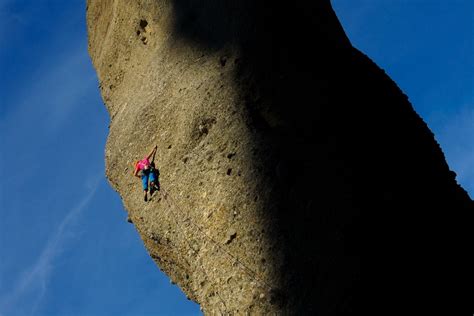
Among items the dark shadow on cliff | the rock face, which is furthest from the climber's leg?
the dark shadow on cliff

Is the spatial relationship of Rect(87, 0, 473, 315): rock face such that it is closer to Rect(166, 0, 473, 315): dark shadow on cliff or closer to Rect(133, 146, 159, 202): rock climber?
Rect(166, 0, 473, 315): dark shadow on cliff

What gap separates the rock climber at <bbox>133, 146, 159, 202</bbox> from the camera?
9242mm

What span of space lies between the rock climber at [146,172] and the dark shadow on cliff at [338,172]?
1946 mm

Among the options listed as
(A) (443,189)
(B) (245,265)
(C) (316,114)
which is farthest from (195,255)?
(A) (443,189)

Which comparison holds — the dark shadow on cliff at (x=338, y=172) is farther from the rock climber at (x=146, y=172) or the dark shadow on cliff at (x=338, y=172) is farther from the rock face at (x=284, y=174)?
the rock climber at (x=146, y=172)

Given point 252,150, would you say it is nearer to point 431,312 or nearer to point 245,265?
point 245,265

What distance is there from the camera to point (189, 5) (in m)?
10.1

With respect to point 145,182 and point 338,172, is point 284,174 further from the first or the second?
point 145,182

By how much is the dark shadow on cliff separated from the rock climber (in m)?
1.95

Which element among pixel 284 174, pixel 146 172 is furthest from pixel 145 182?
pixel 284 174

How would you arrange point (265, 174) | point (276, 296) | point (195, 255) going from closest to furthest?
point (276, 296)
point (265, 174)
point (195, 255)

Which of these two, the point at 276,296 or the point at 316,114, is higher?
the point at 316,114

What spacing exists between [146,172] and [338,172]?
318 centimetres

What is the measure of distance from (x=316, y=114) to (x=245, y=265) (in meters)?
2.25
